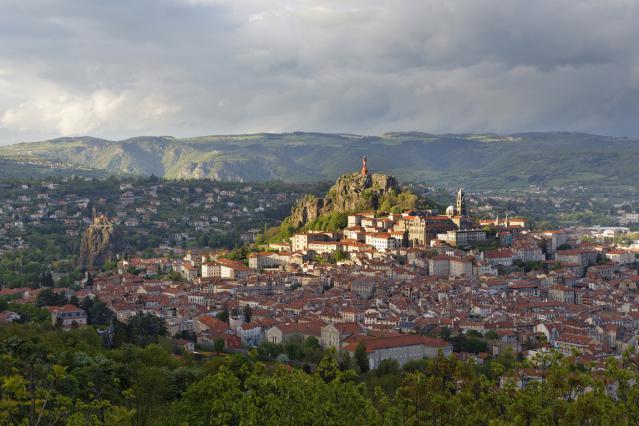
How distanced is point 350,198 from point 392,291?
31.0 meters

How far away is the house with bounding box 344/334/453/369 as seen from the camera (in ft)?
153

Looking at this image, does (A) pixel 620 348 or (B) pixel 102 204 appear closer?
(A) pixel 620 348

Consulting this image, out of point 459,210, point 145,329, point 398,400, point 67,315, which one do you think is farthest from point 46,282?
point 398,400

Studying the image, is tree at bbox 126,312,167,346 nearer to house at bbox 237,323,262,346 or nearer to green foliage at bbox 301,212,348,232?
house at bbox 237,323,262,346

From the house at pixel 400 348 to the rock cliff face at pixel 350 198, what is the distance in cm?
4673

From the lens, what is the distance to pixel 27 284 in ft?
239

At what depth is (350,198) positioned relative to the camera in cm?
9756

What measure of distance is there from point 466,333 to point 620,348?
8.93m

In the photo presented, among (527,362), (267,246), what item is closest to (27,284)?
(267,246)

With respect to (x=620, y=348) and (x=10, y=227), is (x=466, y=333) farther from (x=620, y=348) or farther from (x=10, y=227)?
(x=10, y=227)

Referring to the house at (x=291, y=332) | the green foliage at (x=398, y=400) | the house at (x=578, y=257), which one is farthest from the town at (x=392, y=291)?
the green foliage at (x=398, y=400)

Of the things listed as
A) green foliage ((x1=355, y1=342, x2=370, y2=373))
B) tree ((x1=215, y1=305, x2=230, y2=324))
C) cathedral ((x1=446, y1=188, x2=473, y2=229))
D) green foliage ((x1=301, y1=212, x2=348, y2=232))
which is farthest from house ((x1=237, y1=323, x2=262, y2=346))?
green foliage ((x1=301, y1=212, x2=348, y2=232))

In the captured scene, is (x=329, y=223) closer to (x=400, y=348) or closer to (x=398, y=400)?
(x=400, y=348)

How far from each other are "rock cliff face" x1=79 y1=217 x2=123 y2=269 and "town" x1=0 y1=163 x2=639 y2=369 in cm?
79
